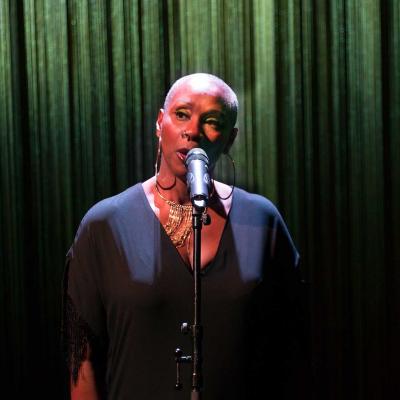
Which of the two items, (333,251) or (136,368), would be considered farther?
(333,251)

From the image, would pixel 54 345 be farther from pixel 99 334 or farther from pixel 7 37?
pixel 7 37

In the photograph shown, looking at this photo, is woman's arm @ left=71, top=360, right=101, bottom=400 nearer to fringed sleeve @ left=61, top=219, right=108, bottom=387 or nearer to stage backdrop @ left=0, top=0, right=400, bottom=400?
fringed sleeve @ left=61, top=219, right=108, bottom=387

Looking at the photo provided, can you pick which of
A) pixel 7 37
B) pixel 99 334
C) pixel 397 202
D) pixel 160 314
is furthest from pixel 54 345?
pixel 397 202

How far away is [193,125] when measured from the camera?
1.66 metres

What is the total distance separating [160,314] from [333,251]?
101 centimetres

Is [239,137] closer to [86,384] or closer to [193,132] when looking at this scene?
[193,132]

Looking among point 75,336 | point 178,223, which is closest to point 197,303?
point 178,223

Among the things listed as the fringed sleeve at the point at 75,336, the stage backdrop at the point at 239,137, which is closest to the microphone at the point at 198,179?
the fringed sleeve at the point at 75,336

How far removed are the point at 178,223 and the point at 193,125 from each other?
0.26 meters

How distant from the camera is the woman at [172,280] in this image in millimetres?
1648

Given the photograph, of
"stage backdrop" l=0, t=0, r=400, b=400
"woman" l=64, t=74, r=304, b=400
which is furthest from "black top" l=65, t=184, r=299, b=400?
"stage backdrop" l=0, t=0, r=400, b=400

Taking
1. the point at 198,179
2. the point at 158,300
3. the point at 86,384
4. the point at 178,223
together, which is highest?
the point at 198,179

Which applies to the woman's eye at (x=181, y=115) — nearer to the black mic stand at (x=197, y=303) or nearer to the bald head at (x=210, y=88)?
the bald head at (x=210, y=88)

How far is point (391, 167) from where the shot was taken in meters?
2.48
